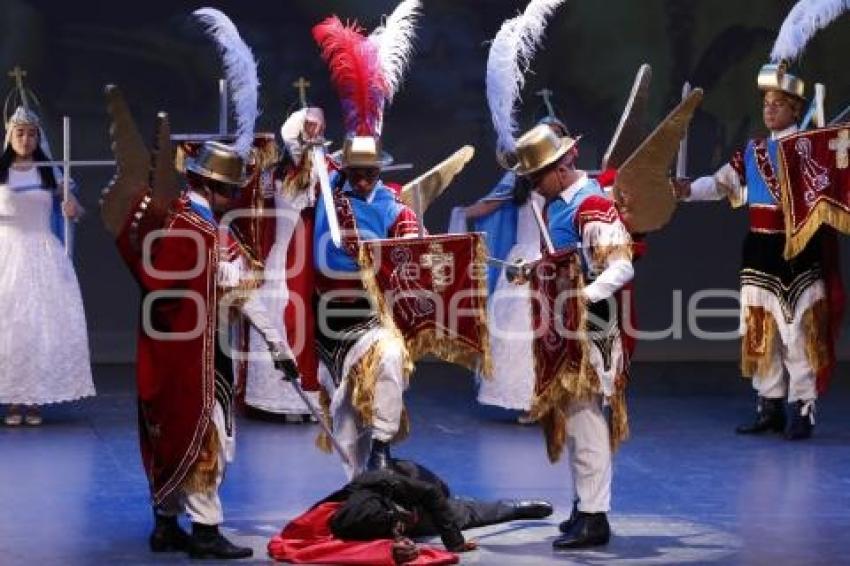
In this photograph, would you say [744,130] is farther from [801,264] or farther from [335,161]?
[335,161]

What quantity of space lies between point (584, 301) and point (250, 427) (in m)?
3.07

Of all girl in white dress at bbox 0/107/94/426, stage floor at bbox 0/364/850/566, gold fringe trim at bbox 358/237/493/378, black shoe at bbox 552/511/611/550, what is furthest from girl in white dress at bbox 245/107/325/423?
black shoe at bbox 552/511/611/550

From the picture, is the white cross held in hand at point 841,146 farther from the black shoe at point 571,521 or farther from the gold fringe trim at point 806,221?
the black shoe at point 571,521

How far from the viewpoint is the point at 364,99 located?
25.5ft

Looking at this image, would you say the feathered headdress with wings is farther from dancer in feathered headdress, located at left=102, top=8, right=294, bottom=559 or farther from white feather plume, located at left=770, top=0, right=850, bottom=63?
white feather plume, located at left=770, top=0, right=850, bottom=63

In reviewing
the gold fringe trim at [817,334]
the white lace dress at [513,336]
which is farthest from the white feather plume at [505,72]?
the gold fringe trim at [817,334]

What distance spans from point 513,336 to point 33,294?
2.19m

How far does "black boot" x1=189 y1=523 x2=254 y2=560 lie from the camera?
277 inches

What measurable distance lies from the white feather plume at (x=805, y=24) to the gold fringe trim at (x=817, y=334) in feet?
3.64

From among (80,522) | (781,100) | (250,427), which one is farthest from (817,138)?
(80,522)

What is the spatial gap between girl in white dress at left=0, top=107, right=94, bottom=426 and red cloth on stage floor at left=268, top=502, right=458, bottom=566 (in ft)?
9.16

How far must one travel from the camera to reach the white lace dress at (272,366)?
32.3 feet

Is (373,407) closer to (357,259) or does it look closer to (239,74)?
(357,259)

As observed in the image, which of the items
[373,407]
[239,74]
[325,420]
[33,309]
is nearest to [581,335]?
[373,407]
